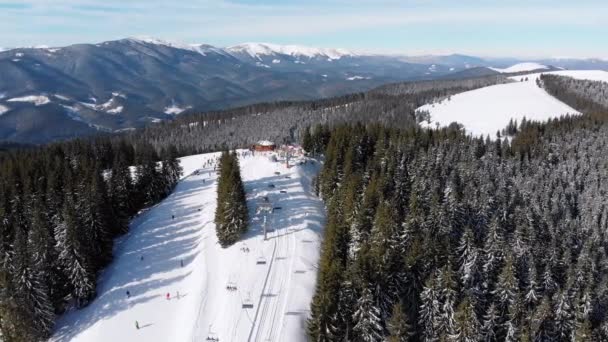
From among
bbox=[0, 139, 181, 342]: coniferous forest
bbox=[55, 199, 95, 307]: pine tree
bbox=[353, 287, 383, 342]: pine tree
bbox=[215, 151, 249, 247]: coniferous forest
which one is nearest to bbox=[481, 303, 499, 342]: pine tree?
bbox=[353, 287, 383, 342]: pine tree

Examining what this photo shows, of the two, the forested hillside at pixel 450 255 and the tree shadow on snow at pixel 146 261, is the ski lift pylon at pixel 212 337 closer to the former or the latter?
the tree shadow on snow at pixel 146 261

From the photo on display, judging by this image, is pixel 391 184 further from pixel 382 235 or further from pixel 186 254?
pixel 186 254

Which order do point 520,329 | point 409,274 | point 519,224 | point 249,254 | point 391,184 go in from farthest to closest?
point 391,184 < point 519,224 < point 249,254 < point 409,274 < point 520,329

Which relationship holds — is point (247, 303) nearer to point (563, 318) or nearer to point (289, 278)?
point (289, 278)


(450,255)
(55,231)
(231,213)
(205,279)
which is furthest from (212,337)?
(55,231)

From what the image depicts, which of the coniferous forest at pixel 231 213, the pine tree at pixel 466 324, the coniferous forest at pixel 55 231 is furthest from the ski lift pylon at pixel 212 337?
the pine tree at pixel 466 324

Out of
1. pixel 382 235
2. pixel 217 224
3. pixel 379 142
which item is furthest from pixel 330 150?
pixel 382 235
